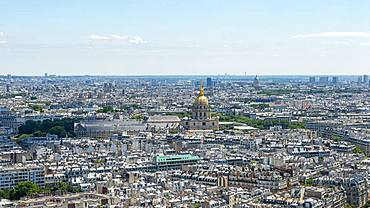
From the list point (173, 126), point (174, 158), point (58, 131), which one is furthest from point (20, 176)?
point (173, 126)

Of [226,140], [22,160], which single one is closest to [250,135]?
[226,140]

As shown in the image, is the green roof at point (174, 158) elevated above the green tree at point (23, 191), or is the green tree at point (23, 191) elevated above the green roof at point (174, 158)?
the green roof at point (174, 158)

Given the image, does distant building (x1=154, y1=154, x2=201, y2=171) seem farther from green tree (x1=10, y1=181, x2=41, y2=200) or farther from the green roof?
green tree (x1=10, y1=181, x2=41, y2=200)

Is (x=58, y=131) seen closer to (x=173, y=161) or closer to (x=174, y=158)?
(x=174, y=158)

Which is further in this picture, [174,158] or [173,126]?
[173,126]

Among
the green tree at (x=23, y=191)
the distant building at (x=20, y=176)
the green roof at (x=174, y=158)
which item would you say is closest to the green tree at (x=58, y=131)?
the green roof at (x=174, y=158)

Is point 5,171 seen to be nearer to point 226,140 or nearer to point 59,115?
point 226,140

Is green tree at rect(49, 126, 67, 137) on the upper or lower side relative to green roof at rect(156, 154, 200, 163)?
lower

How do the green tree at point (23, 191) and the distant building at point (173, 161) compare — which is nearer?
the green tree at point (23, 191)

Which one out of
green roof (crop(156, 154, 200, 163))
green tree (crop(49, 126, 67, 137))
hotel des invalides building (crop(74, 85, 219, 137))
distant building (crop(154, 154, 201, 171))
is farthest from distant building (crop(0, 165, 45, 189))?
green tree (crop(49, 126, 67, 137))

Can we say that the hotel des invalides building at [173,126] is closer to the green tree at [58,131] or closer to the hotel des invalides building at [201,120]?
the hotel des invalides building at [201,120]

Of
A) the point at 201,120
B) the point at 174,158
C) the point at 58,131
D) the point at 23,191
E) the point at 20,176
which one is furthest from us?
the point at 201,120
